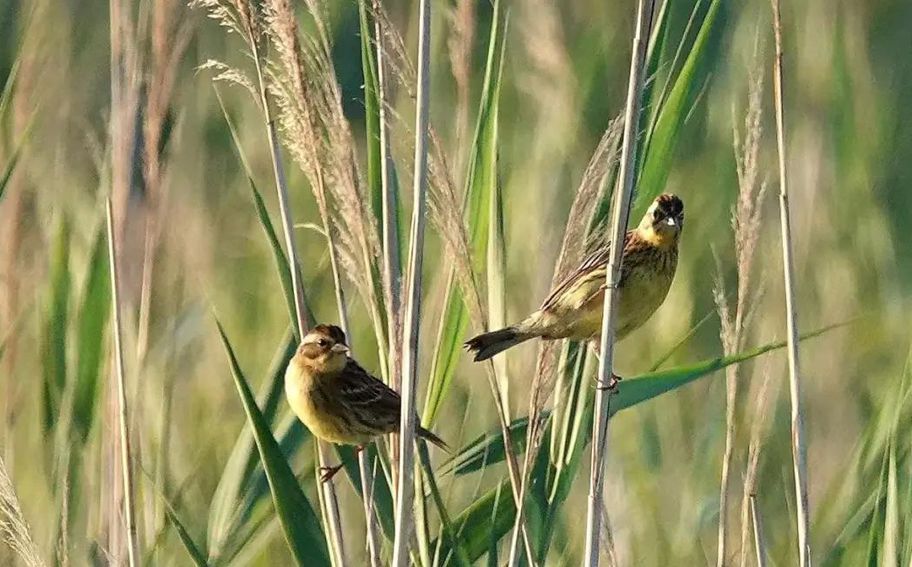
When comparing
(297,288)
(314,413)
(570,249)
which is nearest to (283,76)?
(297,288)

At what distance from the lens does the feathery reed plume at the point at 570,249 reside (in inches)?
99.7

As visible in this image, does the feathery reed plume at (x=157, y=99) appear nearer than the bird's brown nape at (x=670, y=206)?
Yes

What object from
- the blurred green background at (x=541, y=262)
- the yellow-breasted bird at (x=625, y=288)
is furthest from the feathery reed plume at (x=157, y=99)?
the yellow-breasted bird at (x=625, y=288)

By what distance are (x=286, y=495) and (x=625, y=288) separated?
1057 mm

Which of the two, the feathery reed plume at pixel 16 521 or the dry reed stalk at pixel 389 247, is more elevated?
the dry reed stalk at pixel 389 247

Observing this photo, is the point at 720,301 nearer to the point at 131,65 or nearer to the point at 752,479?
the point at 752,479

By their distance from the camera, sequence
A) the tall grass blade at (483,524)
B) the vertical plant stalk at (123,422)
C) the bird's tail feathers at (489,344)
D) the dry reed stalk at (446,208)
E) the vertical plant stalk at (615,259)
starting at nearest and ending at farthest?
the vertical plant stalk at (615,259)
the dry reed stalk at (446,208)
the vertical plant stalk at (123,422)
the tall grass blade at (483,524)
the bird's tail feathers at (489,344)

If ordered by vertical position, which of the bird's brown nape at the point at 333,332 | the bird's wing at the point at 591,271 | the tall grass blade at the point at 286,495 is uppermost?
the bird's wing at the point at 591,271

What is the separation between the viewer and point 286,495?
2.66 metres

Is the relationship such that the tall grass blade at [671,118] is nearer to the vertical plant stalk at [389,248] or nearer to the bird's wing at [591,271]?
the vertical plant stalk at [389,248]

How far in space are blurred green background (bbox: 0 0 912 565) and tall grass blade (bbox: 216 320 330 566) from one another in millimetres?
370

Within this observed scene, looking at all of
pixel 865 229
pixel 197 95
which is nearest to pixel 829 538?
pixel 865 229

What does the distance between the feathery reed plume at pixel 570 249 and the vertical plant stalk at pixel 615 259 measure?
0.30ft

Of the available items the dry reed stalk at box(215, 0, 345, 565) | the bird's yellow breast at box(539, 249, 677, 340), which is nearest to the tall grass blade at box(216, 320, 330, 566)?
the dry reed stalk at box(215, 0, 345, 565)
